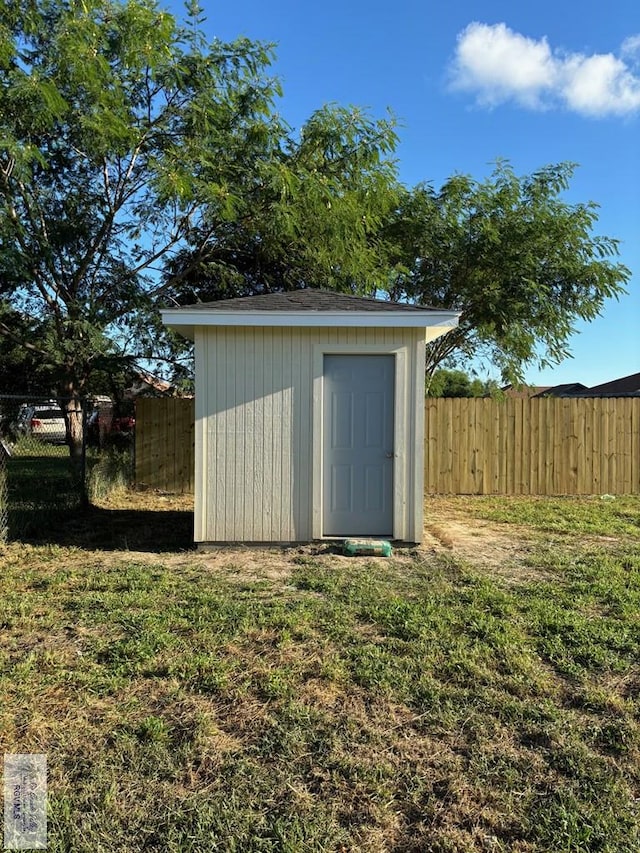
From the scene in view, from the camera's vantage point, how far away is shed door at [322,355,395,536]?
6371 mm

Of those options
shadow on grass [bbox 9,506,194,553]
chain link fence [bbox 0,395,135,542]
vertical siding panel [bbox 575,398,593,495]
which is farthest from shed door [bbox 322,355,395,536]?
vertical siding panel [bbox 575,398,593,495]

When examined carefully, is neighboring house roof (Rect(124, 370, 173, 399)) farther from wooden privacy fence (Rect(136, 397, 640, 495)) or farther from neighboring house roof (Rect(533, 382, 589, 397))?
neighboring house roof (Rect(533, 382, 589, 397))

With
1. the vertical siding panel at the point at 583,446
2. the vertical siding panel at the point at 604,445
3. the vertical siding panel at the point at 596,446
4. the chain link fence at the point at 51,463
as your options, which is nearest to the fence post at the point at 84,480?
the chain link fence at the point at 51,463

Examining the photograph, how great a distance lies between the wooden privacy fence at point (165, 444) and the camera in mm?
10789

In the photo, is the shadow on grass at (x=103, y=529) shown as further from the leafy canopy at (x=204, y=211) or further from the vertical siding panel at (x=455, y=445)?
the vertical siding panel at (x=455, y=445)

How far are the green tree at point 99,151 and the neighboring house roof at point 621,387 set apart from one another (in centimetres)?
2450

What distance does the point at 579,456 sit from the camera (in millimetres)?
10609

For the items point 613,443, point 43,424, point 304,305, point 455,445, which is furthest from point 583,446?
point 43,424

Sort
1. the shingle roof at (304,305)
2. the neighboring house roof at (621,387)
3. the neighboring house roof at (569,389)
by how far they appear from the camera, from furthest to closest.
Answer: the neighboring house roof at (569,389), the neighboring house roof at (621,387), the shingle roof at (304,305)

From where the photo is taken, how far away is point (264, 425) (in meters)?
6.32

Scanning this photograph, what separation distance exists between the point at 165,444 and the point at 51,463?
2.82 meters

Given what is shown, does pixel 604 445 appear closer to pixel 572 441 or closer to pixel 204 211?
pixel 572 441

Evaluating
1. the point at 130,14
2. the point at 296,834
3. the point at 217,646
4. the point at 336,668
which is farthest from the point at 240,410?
the point at 130,14

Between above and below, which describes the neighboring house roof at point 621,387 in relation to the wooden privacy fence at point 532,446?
above
